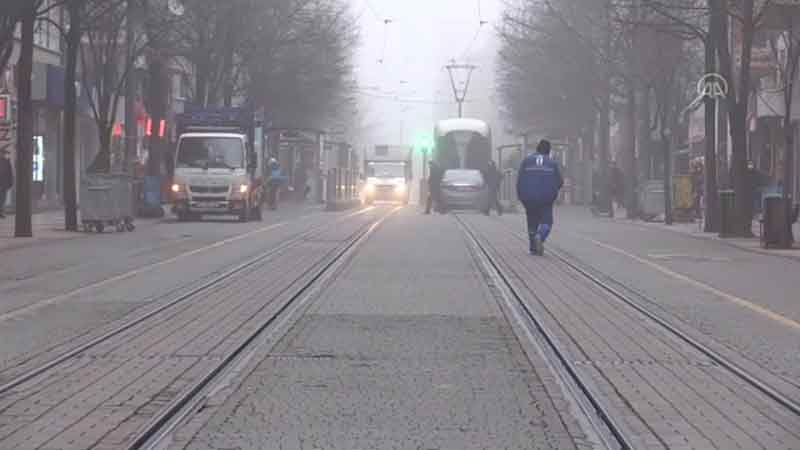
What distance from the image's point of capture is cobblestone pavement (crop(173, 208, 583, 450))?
342 inches

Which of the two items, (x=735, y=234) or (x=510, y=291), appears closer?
(x=510, y=291)

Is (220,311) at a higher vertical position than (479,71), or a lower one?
lower

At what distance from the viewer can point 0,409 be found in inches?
377

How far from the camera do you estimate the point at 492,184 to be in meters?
51.9

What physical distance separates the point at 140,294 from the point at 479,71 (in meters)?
148

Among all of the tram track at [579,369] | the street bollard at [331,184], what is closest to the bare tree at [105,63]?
the tram track at [579,369]

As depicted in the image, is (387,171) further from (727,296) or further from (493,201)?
(727,296)

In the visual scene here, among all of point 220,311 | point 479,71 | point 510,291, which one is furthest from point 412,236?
point 479,71

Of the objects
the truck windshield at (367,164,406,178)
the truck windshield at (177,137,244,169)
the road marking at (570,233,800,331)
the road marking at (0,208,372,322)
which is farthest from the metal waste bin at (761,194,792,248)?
the truck windshield at (367,164,406,178)

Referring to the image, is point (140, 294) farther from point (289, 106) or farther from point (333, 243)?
point (289, 106)

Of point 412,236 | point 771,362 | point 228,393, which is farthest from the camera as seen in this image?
point 412,236

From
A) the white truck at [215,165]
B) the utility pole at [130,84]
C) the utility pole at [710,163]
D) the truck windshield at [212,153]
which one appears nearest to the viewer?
the utility pole at [710,163]

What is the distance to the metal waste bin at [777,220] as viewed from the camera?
1121 inches

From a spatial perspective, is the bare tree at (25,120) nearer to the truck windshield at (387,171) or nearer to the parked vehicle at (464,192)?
the parked vehicle at (464,192)
